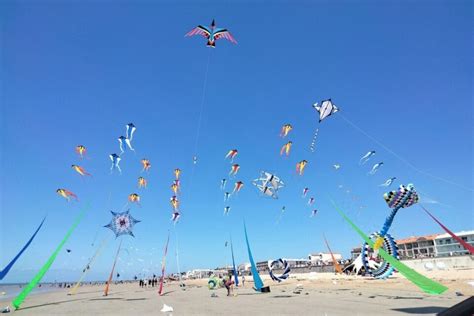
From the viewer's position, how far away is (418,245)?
8944cm

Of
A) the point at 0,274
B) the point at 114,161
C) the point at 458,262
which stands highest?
the point at 114,161

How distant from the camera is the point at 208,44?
653 inches

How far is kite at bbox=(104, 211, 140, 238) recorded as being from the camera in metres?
29.6

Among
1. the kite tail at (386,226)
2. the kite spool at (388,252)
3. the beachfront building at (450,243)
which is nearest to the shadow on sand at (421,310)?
the kite tail at (386,226)

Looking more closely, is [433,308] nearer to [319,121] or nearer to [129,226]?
[319,121]

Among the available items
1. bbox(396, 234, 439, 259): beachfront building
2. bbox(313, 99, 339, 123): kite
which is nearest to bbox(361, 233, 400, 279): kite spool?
bbox(313, 99, 339, 123): kite

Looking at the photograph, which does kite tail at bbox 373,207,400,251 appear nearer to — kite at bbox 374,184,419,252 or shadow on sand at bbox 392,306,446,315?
kite at bbox 374,184,419,252

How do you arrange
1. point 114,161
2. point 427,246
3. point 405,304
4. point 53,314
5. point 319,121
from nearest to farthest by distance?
point 405,304 < point 53,314 < point 319,121 < point 114,161 < point 427,246

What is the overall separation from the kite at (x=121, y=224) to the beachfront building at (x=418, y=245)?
7656cm

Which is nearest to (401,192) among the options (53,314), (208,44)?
(208,44)

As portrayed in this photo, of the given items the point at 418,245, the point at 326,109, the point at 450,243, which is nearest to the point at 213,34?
the point at 326,109

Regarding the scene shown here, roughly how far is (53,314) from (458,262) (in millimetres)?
44016

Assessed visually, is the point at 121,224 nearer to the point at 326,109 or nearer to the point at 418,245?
the point at 326,109

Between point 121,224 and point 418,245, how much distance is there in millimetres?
86020
